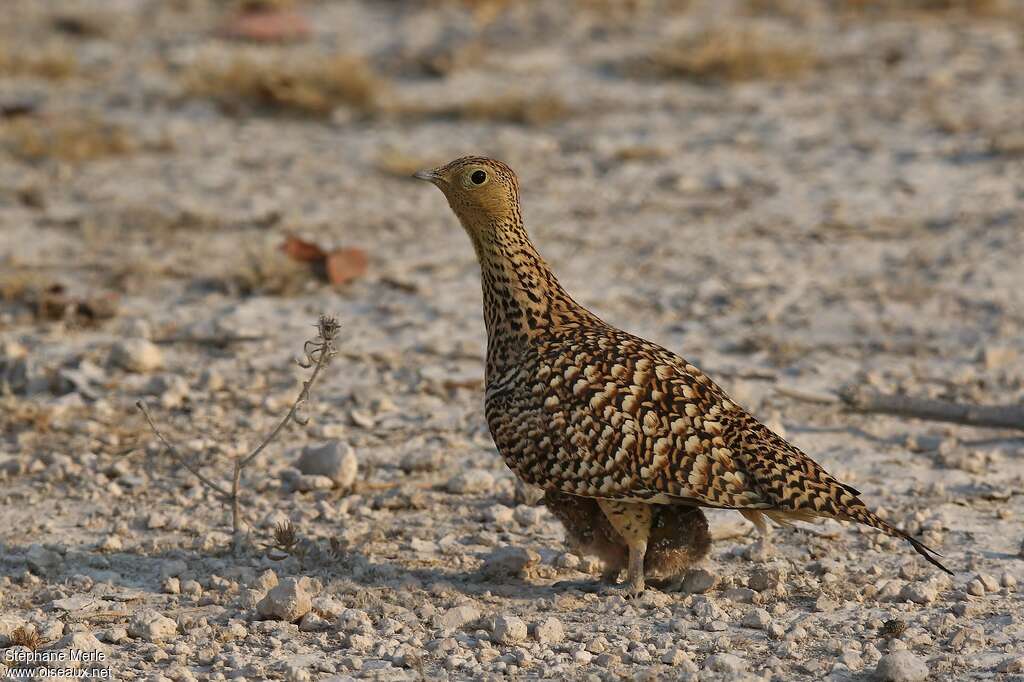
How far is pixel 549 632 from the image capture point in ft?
15.8

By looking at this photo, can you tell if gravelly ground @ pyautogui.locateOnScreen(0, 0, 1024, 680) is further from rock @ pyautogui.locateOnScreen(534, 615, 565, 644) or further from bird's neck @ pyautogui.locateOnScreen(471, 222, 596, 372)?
bird's neck @ pyautogui.locateOnScreen(471, 222, 596, 372)

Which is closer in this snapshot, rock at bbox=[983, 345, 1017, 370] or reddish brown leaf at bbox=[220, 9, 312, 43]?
rock at bbox=[983, 345, 1017, 370]

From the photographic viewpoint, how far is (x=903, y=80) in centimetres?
1212

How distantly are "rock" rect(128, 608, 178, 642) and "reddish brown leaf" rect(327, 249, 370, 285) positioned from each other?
3.81 metres

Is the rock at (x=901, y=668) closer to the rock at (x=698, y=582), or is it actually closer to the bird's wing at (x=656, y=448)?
the bird's wing at (x=656, y=448)

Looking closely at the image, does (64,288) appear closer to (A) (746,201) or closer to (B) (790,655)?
(A) (746,201)

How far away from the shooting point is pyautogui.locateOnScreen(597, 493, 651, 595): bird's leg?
5012mm

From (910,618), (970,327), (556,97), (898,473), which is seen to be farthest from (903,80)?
(910,618)

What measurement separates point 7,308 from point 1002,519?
16.9 ft

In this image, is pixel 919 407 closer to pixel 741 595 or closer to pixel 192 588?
pixel 741 595

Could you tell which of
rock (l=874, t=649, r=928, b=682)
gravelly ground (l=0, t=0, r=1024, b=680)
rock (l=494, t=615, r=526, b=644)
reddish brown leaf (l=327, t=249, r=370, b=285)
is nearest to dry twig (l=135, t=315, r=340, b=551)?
gravelly ground (l=0, t=0, r=1024, b=680)

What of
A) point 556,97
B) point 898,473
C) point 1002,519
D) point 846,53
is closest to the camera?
point 1002,519

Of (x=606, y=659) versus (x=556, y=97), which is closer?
(x=606, y=659)

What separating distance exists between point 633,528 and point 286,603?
1.16 m
